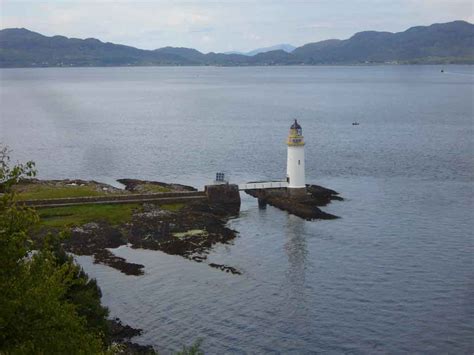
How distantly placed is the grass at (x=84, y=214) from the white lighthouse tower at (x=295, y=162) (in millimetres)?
15638

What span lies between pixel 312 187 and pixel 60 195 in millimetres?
26210

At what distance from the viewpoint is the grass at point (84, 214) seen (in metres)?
57.9

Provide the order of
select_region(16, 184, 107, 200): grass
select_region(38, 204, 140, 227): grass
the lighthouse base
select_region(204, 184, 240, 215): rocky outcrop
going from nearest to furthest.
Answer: select_region(38, 204, 140, 227): grass, select_region(16, 184, 107, 200): grass, select_region(204, 184, 240, 215): rocky outcrop, the lighthouse base

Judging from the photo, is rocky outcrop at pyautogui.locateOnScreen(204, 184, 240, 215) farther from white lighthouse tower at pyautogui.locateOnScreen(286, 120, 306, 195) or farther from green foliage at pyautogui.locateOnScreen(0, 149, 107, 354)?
green foliage at pyautogui.locateOnScreen(0, 149, 107, 354)

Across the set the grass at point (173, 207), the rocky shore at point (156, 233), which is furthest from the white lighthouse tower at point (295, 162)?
the grass at point (173, 207)

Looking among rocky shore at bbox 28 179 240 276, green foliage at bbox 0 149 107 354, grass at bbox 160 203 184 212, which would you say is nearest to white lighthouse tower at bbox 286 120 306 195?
rocky shore at bbox 28 179 240 276

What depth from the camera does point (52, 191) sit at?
68.8 m

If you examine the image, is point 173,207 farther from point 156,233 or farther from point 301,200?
point 301,200

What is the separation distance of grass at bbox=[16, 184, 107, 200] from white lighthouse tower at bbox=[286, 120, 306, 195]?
18.4 meters

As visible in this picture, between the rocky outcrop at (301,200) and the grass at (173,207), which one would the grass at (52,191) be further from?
the rocky outcrop at (301,200)

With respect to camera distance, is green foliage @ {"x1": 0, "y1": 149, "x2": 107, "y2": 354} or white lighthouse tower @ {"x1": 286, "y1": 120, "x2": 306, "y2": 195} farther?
white lighthouse tower @ {"x1": 286, "y1": 120, "x2": 306, "y2": 195}

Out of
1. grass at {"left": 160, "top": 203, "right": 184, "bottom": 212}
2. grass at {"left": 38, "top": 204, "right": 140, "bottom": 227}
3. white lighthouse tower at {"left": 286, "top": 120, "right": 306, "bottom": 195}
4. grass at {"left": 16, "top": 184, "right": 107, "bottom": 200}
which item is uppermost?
white lighthouse tower at {"left": 286, "top": 120, "right": 306, "bottom": 195}

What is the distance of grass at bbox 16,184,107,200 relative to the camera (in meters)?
66.3

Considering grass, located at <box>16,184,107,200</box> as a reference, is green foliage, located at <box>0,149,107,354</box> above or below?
above
